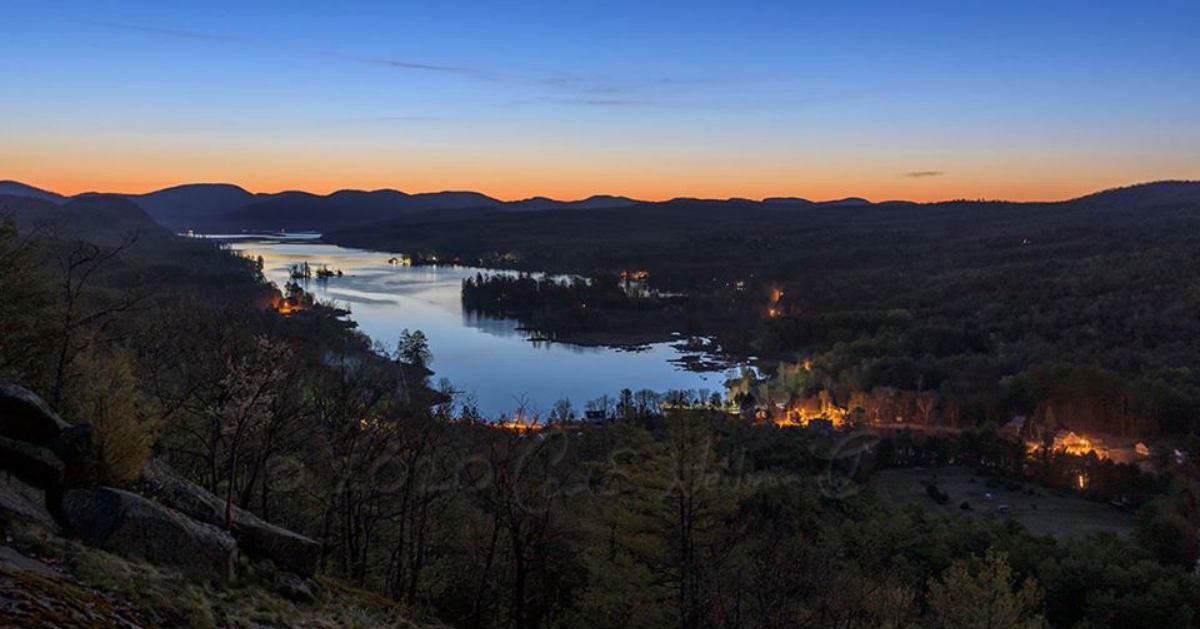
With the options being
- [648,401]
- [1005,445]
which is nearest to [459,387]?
[648,401]

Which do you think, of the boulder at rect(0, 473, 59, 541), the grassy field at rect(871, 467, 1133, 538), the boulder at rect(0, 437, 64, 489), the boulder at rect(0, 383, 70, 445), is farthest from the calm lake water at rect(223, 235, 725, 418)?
the boulder at rect(0, 473, 59, 541)

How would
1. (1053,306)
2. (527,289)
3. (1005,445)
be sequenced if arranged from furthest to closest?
1. (527,289)
2. (1053,306)
3. (1005,445)

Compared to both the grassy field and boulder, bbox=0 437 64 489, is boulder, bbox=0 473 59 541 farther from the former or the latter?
the grassy field

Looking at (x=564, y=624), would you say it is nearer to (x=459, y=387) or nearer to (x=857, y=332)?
(x=459, y=387)

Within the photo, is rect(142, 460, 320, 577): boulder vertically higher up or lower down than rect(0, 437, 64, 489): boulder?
lower down

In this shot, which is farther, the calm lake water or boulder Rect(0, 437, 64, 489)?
the calm lake water

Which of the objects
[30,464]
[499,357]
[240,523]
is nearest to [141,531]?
[30,464]

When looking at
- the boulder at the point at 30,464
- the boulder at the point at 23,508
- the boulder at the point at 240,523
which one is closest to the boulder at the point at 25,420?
the boulder at the point at 30,464
